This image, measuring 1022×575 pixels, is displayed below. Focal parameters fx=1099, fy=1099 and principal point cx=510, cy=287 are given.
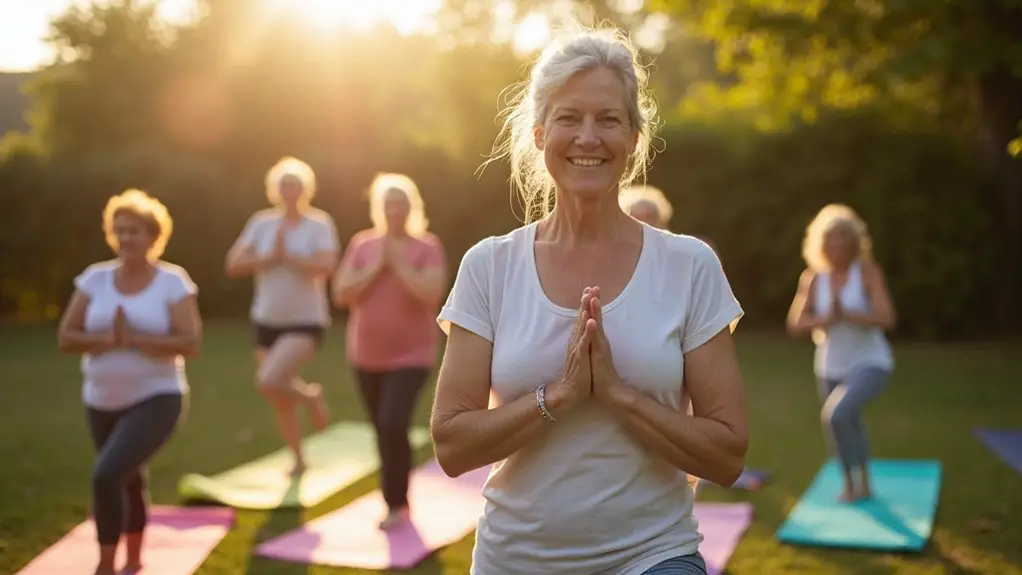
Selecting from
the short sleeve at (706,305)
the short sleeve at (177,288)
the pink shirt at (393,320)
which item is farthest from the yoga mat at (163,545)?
the short sleeve at (706,305)

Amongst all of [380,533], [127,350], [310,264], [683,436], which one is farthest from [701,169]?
[683,436]

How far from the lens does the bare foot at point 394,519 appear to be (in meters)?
6.29

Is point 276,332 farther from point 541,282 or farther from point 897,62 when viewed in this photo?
point 897,62

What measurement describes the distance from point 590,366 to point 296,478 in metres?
5.68

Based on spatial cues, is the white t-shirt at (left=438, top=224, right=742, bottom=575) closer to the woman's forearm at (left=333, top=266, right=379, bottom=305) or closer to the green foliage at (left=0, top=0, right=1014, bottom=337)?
the woman's forearm at (left=333, top=266, right=379, bottom=305)

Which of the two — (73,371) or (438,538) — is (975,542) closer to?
(438,538)

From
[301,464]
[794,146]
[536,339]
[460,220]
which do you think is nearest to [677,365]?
[536,339]

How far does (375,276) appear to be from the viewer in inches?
255

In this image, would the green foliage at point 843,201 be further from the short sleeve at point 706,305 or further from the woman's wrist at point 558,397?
the woman's wrist at point 558,397

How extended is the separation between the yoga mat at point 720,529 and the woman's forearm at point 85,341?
3064mm

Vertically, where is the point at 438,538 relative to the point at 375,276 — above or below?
below

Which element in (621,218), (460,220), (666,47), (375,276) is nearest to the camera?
(621,218)

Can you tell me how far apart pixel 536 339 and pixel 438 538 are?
12.8 ft

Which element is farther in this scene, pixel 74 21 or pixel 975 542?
pixel 74 21
